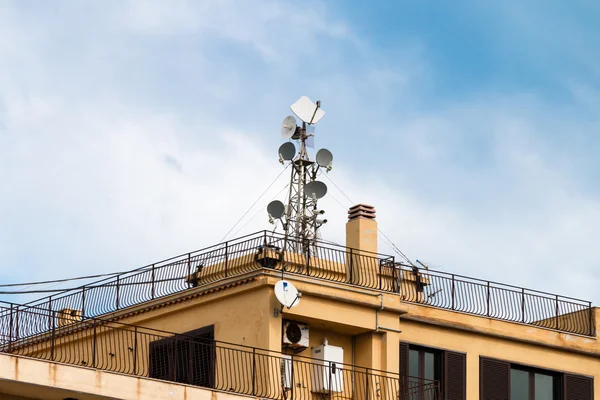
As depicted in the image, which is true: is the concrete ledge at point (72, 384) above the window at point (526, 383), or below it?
below

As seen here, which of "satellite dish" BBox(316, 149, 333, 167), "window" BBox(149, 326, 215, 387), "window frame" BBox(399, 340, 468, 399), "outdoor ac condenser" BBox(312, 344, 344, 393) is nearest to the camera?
"window" BBox(149, 326, 215, 387)

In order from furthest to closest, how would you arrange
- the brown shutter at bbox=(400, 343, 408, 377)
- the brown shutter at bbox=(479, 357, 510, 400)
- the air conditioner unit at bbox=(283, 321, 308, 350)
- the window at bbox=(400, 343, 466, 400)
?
the brown shutter at bbox=(479, 357, 510, 400) → the window at bbox=(400, 343, 466, 400) → the brown shutter at bbox=(400, 343, 408, 377) → the air conditioner unit at bbox=(283, 321, 308, 350)

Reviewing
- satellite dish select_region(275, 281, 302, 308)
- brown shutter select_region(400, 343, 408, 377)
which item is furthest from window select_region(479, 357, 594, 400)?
satellite dish select_region(275, 281, 302, 308)

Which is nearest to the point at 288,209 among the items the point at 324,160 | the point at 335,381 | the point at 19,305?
the point at 324,160

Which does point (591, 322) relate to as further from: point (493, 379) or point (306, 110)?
point (306, 110)

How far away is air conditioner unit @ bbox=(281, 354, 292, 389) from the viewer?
42562 millimetres

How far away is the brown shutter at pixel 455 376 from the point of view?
46.1 m

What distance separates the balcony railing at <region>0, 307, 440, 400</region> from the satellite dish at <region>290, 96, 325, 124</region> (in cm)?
Result: 1111

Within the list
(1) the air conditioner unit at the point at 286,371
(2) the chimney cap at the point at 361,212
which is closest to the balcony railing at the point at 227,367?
(1) the air conditioner unit at the point at 286,371

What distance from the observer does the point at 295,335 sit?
142 ft

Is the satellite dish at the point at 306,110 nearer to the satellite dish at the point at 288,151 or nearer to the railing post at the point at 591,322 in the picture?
the satellite dish at the point at 288,151

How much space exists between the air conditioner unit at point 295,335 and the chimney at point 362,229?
3581 millimetres

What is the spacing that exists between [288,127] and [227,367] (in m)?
13.8

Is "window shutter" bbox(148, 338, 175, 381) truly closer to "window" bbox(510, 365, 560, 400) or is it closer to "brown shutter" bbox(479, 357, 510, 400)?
"brown shutter" bbox(479, 357, 510, 400)
